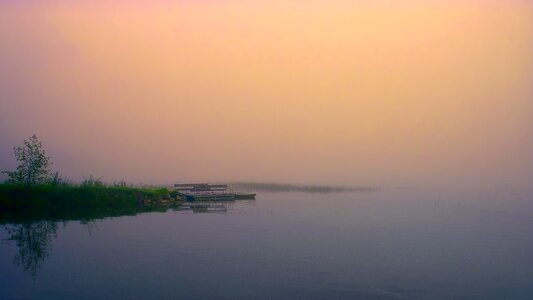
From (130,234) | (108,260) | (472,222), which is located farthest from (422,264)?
(472,222)

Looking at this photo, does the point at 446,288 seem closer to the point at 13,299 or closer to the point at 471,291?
the point at 471,291

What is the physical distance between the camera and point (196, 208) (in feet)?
147

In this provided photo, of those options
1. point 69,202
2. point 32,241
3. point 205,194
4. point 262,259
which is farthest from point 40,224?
point 205,194

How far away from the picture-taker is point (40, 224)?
96.7 feet

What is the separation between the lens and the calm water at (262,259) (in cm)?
1628

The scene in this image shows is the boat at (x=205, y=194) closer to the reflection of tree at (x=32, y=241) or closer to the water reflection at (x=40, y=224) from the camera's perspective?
the water reflection at (x=40, y=224)

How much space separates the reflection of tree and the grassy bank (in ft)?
10.3

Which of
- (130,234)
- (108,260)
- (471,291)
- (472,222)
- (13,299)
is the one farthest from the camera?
(472,222)

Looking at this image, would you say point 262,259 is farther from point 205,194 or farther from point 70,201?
point 205,194

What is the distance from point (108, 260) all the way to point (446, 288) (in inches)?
472

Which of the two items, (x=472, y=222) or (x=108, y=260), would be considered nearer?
(x=108, y=260)

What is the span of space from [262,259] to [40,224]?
14.9 metres

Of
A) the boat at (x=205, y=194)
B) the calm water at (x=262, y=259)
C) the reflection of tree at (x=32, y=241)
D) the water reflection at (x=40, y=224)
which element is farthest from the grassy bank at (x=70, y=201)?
the boat at (x=205, y=194)

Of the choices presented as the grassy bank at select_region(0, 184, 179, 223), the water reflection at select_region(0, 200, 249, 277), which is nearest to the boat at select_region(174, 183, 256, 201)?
the water reflection at select_region(0, 200, 249, 277)
